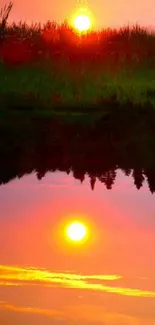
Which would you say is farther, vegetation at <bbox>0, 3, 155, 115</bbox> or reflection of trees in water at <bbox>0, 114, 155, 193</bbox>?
vegetation at <bbox>0, 3, 155, 115</bbox>

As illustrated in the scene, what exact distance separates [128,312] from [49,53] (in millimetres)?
15385

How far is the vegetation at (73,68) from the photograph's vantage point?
16.7 m

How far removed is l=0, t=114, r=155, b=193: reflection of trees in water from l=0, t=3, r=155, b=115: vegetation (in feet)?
10.00

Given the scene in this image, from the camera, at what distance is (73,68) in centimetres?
1897

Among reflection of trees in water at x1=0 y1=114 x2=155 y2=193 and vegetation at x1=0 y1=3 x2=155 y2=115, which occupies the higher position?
vegetation at x1=0 y1=3 x2=155 y2=115

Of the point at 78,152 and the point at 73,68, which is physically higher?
the point at 73,68

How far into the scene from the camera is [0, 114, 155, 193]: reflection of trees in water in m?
9.34

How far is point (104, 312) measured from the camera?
15.5 ft

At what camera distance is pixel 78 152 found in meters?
10.8

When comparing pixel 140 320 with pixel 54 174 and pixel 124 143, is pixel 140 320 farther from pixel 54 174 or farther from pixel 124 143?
pixel 124 143

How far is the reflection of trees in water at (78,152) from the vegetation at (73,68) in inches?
120

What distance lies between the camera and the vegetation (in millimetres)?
16672

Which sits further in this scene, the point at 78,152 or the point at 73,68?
the point at 73,68

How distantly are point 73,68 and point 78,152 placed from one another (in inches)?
330
